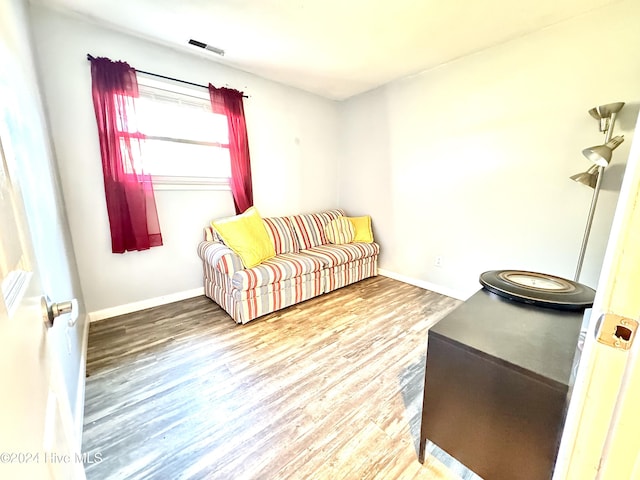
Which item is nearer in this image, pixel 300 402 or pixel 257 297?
pixel 300 402

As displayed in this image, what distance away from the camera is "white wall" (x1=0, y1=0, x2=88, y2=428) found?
1.12m

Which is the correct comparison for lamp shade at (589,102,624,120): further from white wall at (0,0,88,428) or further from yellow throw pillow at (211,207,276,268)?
white wall at (0,0,88,428)

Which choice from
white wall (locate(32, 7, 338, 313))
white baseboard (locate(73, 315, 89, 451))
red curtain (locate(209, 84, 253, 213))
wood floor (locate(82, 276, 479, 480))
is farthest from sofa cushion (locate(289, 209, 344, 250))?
white baseboard (locate(73, 315, 89, 451))

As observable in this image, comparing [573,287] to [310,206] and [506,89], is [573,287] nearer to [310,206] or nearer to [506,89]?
[506,89]

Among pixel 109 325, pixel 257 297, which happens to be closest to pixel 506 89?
pixel 257 297

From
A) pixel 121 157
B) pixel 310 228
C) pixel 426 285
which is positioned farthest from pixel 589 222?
pixel 121 157

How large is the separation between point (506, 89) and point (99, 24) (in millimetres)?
3422

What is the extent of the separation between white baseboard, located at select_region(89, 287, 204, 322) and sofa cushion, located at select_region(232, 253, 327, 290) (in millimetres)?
849

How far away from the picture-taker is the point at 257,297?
7.84 ft

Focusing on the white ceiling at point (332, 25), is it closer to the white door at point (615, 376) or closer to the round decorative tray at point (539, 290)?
the round decorative tray at point (539, 290)

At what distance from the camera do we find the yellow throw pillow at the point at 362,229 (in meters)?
3.54

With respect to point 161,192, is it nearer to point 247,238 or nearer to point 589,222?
point 247,238

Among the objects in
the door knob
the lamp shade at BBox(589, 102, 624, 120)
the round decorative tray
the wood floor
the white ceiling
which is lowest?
the wood floor

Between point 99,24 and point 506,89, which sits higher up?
point 99,24
